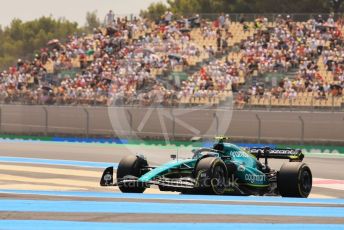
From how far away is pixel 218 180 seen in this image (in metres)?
14.7

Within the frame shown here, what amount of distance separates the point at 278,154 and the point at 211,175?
2.28 meters

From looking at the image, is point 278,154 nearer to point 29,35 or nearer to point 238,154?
point 238,154

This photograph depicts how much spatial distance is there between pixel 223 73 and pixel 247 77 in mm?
1272

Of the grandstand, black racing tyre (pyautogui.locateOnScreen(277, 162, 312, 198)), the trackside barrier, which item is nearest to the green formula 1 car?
black racing tyre (pyautogui.locateOnScreen(277, 162, 312, 198))

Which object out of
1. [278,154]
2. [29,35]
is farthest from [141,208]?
[29,35]

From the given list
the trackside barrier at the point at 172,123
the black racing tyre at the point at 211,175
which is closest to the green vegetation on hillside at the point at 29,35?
the trackside barrier at the point at 172,123

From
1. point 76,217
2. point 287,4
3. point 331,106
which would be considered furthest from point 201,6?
point 76,217

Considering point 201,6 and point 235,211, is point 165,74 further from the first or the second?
point 201,6

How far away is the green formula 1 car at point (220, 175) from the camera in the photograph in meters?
14.6

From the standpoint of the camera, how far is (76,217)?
11117 mm

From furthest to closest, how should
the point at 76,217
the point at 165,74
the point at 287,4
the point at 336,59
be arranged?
the point at 287,4, the point at 165,74, the point at 336,59, the point at 76,217

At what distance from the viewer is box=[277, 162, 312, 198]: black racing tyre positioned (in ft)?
49.9

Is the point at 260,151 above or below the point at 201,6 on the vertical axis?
below

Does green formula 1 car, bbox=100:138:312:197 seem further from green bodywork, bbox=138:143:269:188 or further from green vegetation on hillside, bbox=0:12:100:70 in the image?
green vegetation on hillside, bbox=0:12:100:70
